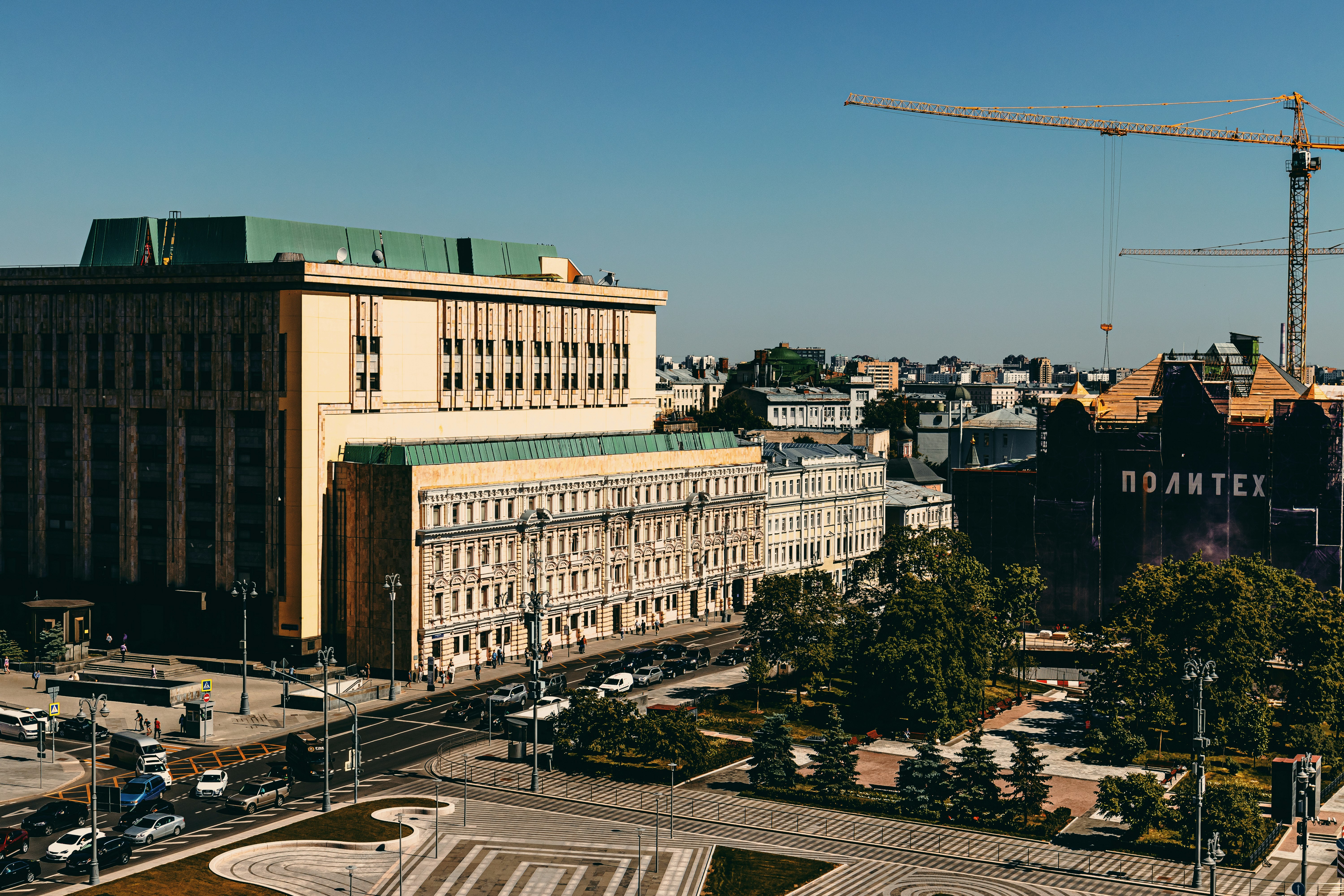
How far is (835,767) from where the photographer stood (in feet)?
309

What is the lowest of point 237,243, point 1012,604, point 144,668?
point 144,668

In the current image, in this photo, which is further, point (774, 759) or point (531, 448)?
point (531, 448)

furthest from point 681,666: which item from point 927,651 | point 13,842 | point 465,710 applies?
point 13,842

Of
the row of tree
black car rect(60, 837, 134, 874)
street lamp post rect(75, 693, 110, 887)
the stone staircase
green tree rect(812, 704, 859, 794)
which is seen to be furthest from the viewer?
the stone staircase

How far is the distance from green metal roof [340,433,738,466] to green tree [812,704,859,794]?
164ft

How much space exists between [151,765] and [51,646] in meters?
41.2

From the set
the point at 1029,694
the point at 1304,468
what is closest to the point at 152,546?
the point at 1029,694

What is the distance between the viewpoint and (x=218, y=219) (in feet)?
474

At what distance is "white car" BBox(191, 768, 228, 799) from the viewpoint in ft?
305

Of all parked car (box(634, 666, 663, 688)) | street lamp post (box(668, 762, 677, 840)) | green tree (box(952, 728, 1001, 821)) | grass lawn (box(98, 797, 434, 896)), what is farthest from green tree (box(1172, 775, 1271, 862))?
parked car (box(634, 666, 663, 688))

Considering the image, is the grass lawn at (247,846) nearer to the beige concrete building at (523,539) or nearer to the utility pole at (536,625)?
the utility pole at (536,625)

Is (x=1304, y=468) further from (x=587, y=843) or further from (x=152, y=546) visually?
(x=152, y=546)

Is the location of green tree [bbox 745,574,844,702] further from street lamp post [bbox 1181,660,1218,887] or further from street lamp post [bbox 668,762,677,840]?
street lamp post [bbox 1181,660,1218,887]

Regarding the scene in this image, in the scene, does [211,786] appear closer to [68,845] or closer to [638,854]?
[68,845]
